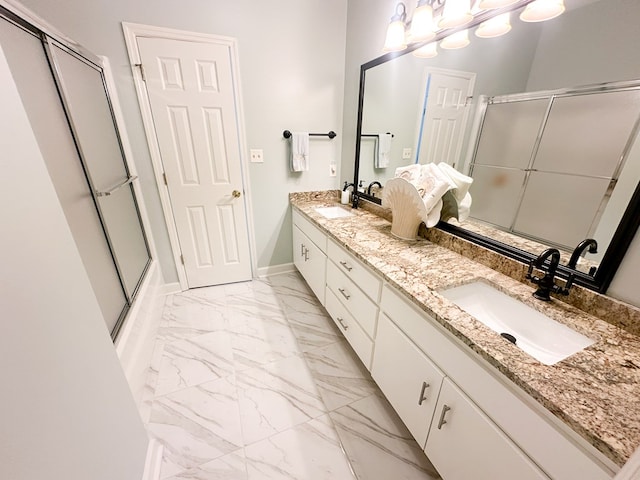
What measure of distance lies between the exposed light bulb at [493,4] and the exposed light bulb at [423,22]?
29 centimetres

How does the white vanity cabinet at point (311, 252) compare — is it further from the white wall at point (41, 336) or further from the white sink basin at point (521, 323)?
the white wall at point (41, 336)

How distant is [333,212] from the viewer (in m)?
2.31

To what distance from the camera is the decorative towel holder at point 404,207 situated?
1424mm

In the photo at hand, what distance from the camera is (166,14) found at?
171cm

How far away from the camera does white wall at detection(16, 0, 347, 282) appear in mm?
1641

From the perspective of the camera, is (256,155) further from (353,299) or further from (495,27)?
(495,27)

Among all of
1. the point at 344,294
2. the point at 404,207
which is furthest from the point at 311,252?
the point at 404,207

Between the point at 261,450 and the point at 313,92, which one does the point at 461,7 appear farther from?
the point at 261,450

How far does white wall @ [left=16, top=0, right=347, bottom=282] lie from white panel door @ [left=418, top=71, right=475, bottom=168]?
1001 mm

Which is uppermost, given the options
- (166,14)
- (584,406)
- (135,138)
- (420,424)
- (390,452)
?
(166,14)

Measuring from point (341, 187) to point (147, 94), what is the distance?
1748 millimetres

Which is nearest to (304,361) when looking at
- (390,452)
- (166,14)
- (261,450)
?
(261,450)

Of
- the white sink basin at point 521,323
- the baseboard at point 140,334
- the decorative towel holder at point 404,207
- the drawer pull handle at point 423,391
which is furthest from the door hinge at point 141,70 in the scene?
the drawer pull handle at point 423,391

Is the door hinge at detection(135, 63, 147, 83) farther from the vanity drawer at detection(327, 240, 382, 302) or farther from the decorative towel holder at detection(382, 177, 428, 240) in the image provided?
the decorative towel holder at detection(382, 177, 428, 240)
